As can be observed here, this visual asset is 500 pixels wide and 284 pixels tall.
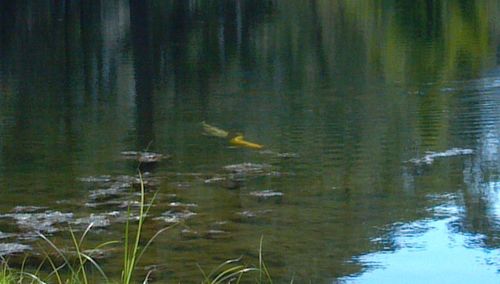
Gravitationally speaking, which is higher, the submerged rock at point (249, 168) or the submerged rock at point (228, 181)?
the submerged rock at point (249, 168)

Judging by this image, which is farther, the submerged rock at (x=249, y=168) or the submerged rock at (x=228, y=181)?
the submerged rock at (x=249, y=168)

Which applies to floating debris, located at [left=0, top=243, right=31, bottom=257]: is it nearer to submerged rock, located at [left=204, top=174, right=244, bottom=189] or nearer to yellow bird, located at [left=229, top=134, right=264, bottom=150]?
submerged rock, located at [left=204, top=174, right=244, bottom=189]

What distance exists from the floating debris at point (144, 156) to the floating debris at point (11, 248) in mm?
3577

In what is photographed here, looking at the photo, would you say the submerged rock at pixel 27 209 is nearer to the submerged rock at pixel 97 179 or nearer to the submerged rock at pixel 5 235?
the submerged rock at pixel 5 235

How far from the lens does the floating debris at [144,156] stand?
13.8 meters

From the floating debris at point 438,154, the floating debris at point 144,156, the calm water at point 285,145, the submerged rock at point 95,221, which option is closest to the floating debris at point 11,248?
the calm water at point 285,145

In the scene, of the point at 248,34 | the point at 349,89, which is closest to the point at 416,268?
the point at 349,89

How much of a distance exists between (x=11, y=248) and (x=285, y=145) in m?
4.92

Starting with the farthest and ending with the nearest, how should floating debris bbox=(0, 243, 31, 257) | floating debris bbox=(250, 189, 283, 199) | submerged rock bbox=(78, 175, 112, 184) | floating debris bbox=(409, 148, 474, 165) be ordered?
floating debris bbox=(409, 148, 474, 165), submerged rock bbox=(78, 175, 112, 184), floating debris bbox=(250, 189, 283, 199), floating debris bbox=(0, 243, 31, 257)

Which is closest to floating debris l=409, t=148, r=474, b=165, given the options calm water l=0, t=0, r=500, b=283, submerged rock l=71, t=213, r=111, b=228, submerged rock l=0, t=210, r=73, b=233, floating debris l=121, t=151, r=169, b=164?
calm water l=0, t=0, r=500, b=283

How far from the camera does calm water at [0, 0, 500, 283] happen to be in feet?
32.9

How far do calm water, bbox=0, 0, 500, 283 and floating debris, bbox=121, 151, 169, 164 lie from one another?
0.50 ft

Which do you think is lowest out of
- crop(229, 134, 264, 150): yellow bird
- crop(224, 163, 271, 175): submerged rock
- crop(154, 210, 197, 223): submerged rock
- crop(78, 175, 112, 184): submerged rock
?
crop(154, 210, 197, 223): submerged rock

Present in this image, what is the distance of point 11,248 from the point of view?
1012cm
